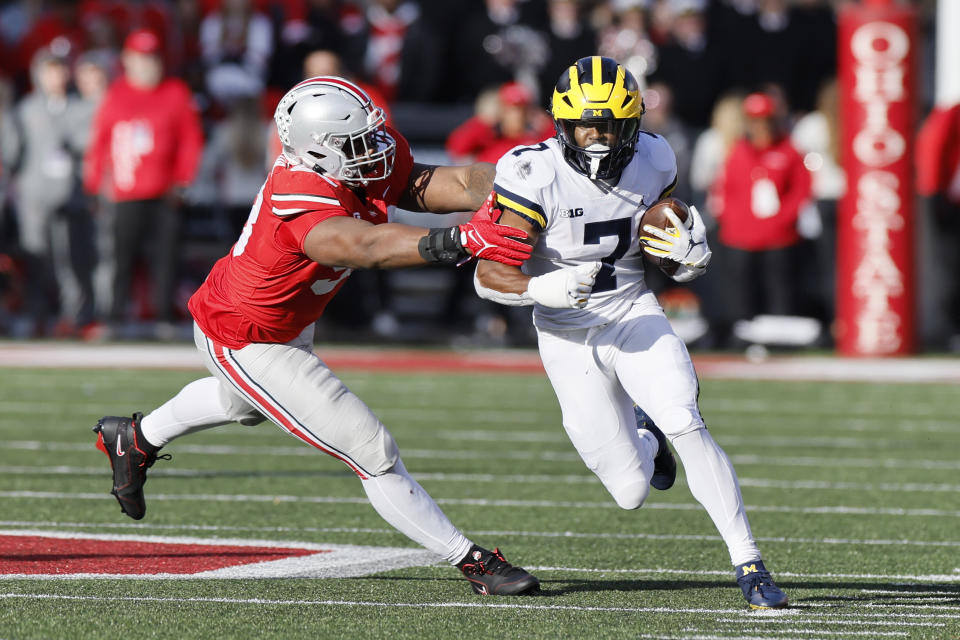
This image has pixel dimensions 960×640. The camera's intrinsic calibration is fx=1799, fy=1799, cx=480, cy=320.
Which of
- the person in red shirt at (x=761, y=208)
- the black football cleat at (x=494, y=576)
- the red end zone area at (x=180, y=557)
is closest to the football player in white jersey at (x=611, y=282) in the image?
the black football cleat at (x=494, y=576)

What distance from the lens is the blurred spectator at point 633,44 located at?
13422 millimetres

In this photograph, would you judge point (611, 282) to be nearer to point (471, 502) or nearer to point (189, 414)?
point (189, 414)

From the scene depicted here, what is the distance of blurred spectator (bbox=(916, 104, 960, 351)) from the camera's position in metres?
13.2

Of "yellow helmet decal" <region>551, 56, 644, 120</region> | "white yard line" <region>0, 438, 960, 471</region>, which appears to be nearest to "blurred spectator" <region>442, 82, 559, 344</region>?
"white yard line" <region>0, 438, 960, 471</region>

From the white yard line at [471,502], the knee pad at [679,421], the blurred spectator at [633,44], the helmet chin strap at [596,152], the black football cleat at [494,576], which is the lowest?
the white yard line at [471,502]

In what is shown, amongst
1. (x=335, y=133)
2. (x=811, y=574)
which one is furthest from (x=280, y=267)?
(x=811, y=574)

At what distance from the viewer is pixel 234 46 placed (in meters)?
13.5

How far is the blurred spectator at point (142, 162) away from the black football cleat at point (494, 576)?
311 inches

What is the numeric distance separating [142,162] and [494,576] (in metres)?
8.15

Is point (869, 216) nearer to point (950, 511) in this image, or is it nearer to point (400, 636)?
point (950, 511)

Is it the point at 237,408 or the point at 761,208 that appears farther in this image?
the point at 761,208

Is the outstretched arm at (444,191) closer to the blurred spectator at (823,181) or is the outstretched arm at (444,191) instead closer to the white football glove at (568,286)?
the white football glove at (568,286)

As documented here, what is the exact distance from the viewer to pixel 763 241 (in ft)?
41.7

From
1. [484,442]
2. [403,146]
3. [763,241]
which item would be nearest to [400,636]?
[403,146]
